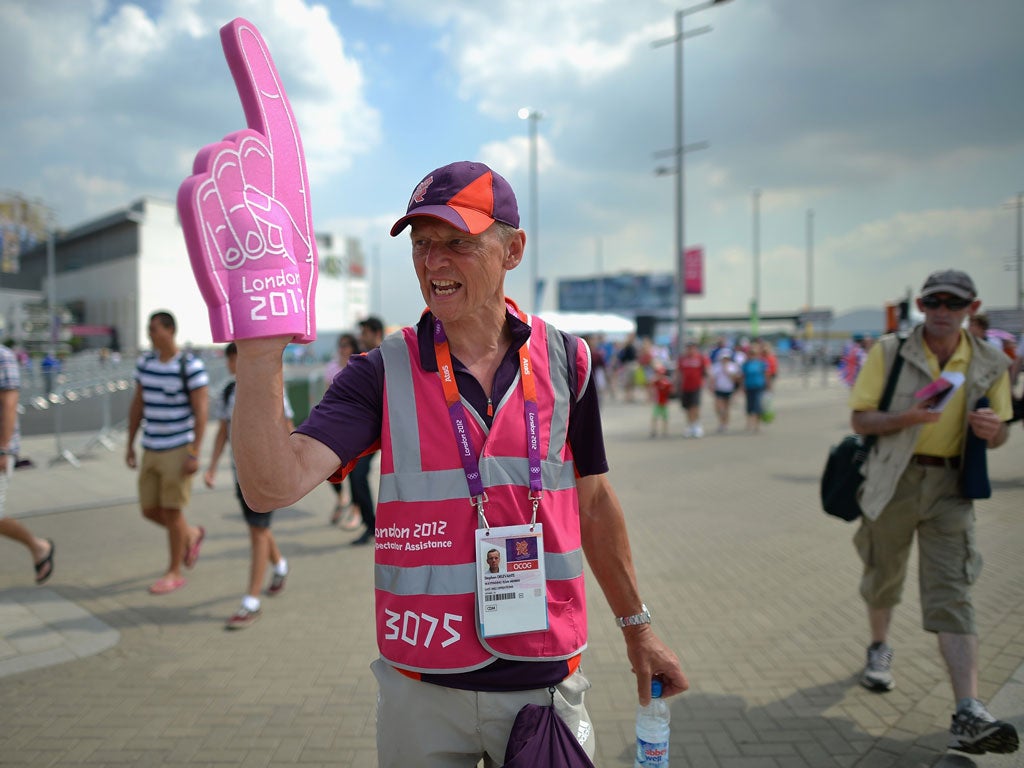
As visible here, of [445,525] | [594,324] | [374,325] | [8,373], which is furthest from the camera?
[594,324]

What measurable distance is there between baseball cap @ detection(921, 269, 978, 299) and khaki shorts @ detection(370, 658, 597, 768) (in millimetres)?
2861

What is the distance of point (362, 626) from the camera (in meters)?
4.81

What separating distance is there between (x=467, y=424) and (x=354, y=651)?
10.4ft

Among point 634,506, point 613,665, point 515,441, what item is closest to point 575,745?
point 515,441

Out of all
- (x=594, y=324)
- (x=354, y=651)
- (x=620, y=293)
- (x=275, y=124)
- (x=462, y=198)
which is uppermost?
(x=620, y=293)

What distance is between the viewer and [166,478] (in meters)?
5.35

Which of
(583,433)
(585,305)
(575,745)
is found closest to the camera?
(575,745)

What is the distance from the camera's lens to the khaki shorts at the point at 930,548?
3297mm

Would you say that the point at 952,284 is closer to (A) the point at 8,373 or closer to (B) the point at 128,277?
(A) the point at 8,373

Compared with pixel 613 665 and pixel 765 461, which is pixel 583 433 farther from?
pixel 765 461

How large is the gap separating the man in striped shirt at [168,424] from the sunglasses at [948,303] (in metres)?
4.71

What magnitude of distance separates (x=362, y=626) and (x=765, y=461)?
828 centimetres

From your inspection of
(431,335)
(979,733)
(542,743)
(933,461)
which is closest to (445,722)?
(542,743)

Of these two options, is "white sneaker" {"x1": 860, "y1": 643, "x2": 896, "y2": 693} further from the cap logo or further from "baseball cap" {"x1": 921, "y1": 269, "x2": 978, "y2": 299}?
the cap logo
